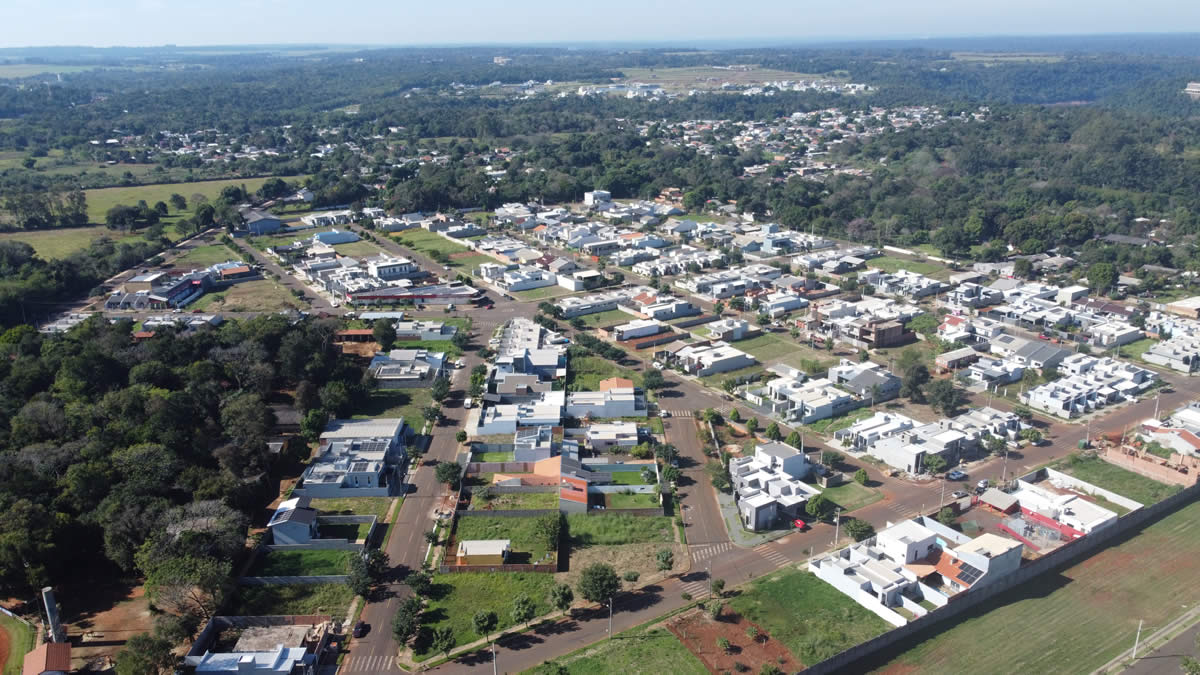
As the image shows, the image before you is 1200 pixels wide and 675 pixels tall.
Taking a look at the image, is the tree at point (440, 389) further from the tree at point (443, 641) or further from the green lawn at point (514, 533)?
the tree at point (443, 641)

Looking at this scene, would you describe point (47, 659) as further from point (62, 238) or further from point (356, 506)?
point (62, 238)

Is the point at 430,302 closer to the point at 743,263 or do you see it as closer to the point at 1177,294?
the point at 743,263

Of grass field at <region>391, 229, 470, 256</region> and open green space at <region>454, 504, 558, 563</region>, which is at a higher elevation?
grass field at <region>391, 229, 470, 256</region>

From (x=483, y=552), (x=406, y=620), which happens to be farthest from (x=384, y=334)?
(x=406, y=620)

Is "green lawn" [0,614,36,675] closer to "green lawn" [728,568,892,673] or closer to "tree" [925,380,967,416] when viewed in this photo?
"green lawn" [728,568,892,673]

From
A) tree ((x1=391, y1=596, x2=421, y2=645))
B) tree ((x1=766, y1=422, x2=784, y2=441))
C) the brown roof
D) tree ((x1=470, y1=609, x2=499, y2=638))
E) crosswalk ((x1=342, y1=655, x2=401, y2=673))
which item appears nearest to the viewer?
the brown roof

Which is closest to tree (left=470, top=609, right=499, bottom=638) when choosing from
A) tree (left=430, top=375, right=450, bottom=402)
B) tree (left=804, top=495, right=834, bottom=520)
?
tree (left=804, top=495, right=834, bottom=520)
